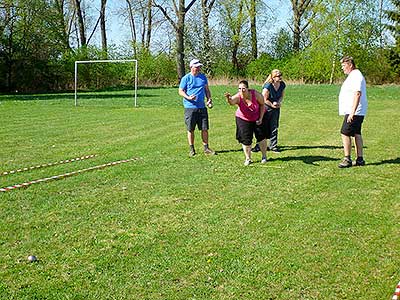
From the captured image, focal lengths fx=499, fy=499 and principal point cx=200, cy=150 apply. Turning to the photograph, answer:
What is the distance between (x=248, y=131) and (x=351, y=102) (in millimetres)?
1650

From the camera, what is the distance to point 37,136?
1180cm

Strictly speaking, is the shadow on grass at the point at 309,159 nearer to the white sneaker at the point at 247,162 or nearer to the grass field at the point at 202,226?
the grass field at the point at 202,226

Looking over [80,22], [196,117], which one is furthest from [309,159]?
[80,22]

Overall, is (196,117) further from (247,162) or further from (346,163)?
(346,163)

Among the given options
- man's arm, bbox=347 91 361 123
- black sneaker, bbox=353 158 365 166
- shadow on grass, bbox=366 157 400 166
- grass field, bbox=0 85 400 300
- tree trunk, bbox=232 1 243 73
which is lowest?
grass field, bbox=0 85 400 300

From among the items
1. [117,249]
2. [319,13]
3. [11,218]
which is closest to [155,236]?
[117,249]

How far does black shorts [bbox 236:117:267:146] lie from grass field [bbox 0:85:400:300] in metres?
0.45

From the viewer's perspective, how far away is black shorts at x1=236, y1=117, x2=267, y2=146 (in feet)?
26.5

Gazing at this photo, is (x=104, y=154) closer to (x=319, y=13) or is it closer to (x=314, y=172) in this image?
(x=314, y=172)

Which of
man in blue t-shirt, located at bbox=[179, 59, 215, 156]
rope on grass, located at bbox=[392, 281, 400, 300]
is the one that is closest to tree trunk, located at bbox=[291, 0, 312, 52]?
man in blue t-shirt, located at bbox=[179, 59, 215, 156]

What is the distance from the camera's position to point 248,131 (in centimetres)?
806

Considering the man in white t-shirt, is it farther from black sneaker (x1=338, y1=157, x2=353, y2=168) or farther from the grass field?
the grass field

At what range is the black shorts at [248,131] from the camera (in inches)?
317

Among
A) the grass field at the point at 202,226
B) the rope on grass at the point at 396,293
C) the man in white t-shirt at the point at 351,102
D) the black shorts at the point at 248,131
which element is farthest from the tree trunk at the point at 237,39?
the rope on grass at the point at 396,293
